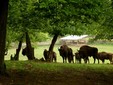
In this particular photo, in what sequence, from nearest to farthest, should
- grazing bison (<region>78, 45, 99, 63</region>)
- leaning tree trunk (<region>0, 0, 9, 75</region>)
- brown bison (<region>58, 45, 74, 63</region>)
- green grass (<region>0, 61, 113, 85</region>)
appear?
green grass (<region>0, 61, 113, 85</region>) < leaning tree trunk (<region>0, 0, 9, 75</region>) < grazing bison (<region>78, 45, 99, 63</region>) < brown bison (<region>58, 45, 74, 63</region>)

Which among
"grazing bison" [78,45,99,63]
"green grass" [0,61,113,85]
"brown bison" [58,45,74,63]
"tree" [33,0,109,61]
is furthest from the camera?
"brown bison" [58,45,74,63]

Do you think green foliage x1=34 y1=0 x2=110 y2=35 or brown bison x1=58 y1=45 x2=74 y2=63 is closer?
green foliage x1=34 y1=0 x2=110 y2=35

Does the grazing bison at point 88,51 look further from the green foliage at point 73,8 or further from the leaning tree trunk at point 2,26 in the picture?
the leaning tree trunk at point 2,26

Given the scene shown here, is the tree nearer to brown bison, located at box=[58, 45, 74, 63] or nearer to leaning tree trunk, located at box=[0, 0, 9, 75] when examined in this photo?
leaning tree trunk, located at box=[0, 0, 9, 75]

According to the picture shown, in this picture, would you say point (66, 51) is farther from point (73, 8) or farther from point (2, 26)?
point (2, 26)

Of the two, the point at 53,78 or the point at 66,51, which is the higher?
the point at 53,78

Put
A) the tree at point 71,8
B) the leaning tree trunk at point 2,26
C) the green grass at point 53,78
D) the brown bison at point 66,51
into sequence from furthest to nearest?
the brown bison at point 66,51 < the tree at point 71,8 < the leaning tree trunk at point 2,26 < the green grass at point 53,78

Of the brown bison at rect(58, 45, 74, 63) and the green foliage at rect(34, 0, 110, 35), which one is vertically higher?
the green foliage at rect(34, 0, 110, 35)

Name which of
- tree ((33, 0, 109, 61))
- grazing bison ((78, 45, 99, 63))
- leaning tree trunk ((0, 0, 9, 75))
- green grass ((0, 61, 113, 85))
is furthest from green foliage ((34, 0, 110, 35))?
grazing bison ((78, 45, 99, 63))

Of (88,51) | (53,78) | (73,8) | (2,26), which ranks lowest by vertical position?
(88,51)

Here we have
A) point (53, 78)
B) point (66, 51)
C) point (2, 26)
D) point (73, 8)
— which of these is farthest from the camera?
point (66, 51)

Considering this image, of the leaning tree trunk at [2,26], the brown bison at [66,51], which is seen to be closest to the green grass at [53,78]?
the leaning tree trunk at [2,26]

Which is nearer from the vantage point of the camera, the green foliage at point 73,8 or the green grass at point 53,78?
the green grass at point 53,78

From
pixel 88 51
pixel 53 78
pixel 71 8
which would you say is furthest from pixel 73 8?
pixel 88 51
